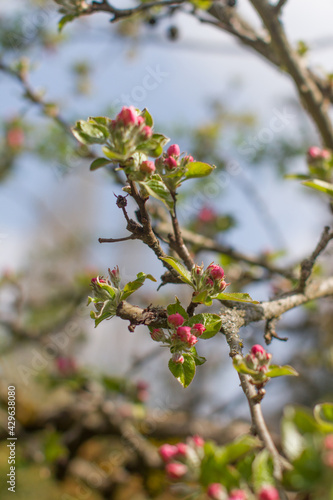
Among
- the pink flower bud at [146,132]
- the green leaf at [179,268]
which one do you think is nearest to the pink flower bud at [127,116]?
the pink flower bud at [146,132]

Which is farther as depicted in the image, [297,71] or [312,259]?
[297,71]

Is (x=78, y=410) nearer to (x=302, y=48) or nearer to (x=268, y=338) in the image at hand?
(x=268, y=338)

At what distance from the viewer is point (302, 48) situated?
1.83 m

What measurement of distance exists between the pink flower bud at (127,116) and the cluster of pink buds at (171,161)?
0.12m

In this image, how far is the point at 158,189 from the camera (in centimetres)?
76

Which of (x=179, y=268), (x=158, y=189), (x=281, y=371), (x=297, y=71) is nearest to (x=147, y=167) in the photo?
(x=158, y=189)

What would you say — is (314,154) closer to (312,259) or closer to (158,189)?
(312,259)

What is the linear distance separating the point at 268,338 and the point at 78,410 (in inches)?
90.5

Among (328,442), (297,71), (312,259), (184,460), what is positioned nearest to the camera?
(328,442)

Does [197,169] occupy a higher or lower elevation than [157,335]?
higher

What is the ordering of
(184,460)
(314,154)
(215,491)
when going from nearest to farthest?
(215,491), (184,460), (314,154)

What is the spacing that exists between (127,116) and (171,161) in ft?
0.46

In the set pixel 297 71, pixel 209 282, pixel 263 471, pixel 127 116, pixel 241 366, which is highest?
pixel 297 71

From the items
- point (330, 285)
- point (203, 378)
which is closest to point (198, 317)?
point (330, 285)
